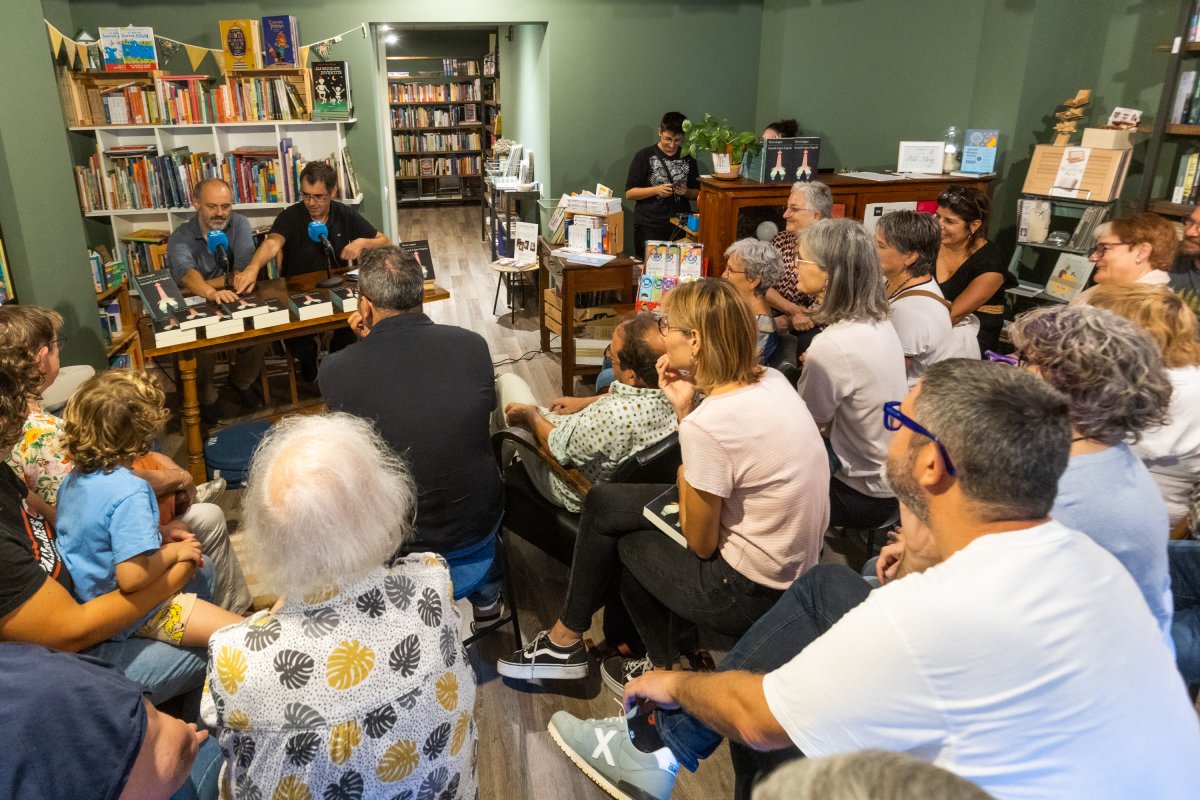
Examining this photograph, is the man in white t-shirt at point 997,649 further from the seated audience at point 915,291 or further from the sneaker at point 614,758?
the seated audience at point 915,291

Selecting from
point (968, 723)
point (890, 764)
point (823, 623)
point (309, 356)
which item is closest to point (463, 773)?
point (823, 623)

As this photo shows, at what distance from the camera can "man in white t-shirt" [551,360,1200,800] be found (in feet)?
3.27

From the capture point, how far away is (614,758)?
83.8 inches

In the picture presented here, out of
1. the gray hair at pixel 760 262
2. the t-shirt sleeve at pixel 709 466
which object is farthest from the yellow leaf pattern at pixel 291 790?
the gray hair at pixel 760 262

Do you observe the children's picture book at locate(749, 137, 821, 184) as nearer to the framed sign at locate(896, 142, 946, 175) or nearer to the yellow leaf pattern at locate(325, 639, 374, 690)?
the framed sign at locate(896, 142, 946, 175)

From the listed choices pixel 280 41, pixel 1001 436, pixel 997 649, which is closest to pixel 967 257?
pixel 1001 436

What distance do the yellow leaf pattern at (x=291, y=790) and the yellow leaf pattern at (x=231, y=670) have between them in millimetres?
161

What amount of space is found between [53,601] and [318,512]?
71 centimetres

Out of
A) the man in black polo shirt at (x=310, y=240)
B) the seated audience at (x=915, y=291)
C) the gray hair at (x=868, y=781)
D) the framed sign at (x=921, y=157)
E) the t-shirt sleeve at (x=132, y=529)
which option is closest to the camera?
the gray hair at (x=868, y=781)

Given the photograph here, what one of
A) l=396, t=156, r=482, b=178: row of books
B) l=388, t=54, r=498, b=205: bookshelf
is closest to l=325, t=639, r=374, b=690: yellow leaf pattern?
l=388, t=54, r=498, b=205: bookshelf

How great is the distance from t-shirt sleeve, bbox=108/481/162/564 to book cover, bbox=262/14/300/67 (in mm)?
4673

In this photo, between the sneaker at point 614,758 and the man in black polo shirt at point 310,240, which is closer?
the sneaker at point 614,758

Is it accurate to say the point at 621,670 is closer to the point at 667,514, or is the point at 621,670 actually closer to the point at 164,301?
the point at 667,514

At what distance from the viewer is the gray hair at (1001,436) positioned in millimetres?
1140
